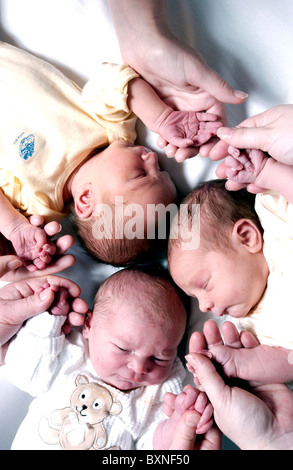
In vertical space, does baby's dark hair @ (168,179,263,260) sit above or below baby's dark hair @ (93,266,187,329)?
above

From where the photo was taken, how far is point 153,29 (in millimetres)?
1200

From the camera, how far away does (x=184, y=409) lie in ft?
3.75

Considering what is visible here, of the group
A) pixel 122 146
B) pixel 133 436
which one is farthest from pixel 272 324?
pixel 122 146

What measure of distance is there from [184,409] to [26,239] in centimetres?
57

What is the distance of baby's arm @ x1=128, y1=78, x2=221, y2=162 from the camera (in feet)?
3.95

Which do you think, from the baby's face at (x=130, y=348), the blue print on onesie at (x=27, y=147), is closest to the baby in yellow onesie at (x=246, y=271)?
the baby's face at (x=130, y=348)

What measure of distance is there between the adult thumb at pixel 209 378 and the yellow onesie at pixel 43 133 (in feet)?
1.86

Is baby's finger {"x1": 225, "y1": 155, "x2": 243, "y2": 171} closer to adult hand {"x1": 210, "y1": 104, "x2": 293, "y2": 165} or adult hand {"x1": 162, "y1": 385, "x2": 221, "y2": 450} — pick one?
adult hand {"x1": 210, "y1": 104, "x2": 293, "y2": 165}

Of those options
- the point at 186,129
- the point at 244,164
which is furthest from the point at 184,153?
the point at 244,164

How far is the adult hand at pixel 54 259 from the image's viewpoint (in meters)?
1.31

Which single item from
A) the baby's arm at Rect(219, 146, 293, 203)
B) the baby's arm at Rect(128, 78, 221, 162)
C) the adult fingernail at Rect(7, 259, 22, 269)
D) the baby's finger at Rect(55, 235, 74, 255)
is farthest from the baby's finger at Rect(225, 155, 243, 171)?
the adult fingernail at Rect(7, 259, 22, 269)

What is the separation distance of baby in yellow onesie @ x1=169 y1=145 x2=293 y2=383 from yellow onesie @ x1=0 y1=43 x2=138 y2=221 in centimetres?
34

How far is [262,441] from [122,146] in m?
0.79

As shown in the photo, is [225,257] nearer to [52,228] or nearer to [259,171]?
[259,171]
